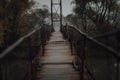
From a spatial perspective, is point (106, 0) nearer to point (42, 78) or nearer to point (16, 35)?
point (16, 35)

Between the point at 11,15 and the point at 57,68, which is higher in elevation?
the point at 11,15

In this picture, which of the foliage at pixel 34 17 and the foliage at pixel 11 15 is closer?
the foliage at pixel 11 15

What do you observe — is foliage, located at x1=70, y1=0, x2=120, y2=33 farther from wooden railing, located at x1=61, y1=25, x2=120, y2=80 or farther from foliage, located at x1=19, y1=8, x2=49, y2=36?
wooden railing, located at x1=61, y1=25, x2=120, y2=80

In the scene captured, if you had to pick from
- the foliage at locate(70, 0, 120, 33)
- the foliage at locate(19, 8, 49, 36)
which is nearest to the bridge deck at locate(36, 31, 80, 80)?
the foliage at locate(19, 8, 49, 36)

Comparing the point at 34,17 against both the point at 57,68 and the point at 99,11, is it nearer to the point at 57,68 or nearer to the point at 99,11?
the point at 99,11

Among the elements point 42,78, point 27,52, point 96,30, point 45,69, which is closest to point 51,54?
point 45,69

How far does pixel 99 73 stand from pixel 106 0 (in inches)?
1333

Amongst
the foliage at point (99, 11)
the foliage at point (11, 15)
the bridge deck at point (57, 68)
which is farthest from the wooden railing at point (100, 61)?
the foliage at point (99, 11)

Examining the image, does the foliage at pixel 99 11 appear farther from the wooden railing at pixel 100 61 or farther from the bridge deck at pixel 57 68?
the wooden railing at pixel 100 61

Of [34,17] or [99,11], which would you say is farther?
[34,17]

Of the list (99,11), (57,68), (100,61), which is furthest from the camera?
(99,11)

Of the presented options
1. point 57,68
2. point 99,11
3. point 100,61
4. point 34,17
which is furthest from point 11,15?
point 100,61

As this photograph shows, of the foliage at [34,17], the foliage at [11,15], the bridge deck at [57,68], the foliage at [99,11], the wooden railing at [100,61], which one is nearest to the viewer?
the wooden railing at [100,61]

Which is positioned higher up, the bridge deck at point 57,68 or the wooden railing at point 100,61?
the wooden railing at point 100,61
